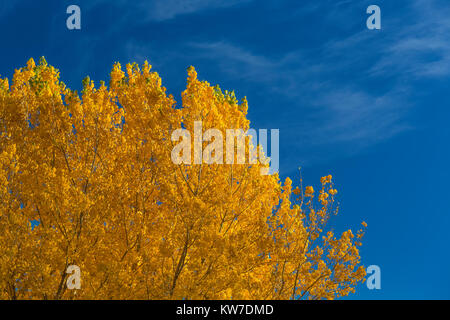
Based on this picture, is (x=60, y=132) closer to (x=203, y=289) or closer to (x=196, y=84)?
(x=196, y=84)

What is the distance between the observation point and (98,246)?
9.73m

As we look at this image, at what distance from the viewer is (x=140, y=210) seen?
1069cm

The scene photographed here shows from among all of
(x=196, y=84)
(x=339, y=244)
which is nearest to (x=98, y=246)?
(x=196, y=84)

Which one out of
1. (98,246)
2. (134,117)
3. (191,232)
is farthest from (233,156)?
(98,246)

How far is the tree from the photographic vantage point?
9.23 m

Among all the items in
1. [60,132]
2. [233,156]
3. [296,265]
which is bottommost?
[296,265]

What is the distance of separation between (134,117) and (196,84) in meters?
2.24

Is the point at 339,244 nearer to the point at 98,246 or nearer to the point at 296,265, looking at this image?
the point at 296,265

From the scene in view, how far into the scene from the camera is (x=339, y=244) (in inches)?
416

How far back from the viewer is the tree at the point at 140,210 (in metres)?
9.23
